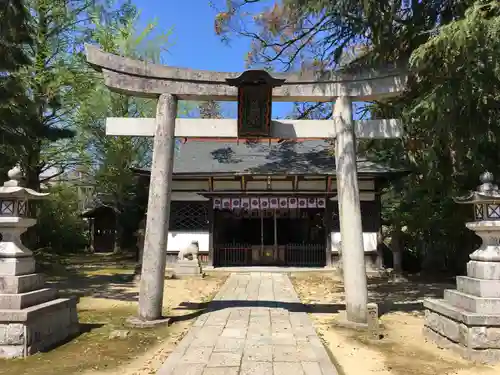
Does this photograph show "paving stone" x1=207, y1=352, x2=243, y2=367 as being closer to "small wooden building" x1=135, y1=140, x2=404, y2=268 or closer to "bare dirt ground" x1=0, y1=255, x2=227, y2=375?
"bare dirt ground" x1=0, y1=255, x2=227, y2=375

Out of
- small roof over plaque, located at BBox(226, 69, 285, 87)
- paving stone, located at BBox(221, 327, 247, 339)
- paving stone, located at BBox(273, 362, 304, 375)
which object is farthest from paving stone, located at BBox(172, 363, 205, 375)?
small roof over plaque, located at BBox(226, 69, 285, 87)

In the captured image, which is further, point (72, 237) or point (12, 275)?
point (72, 237)

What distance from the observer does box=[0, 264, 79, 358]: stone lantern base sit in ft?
17.7

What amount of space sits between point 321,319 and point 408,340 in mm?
1828

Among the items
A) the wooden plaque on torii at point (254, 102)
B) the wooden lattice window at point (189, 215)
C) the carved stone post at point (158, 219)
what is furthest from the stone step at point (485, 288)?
the wooden lattice window at point (189, 215)

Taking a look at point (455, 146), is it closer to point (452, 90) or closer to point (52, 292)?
point (452, 90)

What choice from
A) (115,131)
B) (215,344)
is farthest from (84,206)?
(215,344)

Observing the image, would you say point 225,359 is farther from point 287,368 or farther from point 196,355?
point 287,368

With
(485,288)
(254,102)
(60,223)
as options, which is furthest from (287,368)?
(60,223)

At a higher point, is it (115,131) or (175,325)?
(115,131)

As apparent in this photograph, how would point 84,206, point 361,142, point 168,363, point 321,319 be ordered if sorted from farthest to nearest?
point 84,206 → point 361,142 → point 321,319 → point 168,363

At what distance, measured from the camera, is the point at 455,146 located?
7.69 meters

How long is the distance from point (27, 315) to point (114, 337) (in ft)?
5.03

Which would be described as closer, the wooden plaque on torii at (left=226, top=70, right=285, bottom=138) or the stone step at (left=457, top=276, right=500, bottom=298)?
the stone step at (left=457, top=276, right=500, bottom=298)
